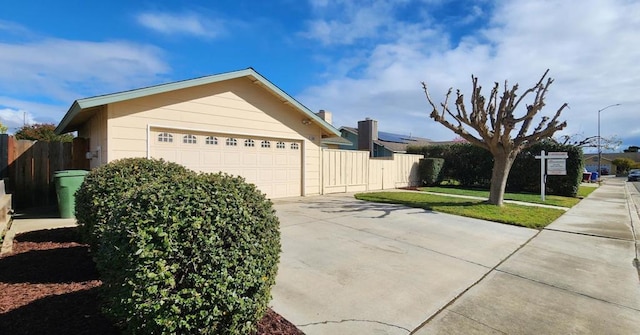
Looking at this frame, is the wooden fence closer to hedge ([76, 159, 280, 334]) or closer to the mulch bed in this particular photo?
the mulch bed

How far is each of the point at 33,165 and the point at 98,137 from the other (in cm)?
211

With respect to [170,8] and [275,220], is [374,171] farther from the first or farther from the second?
[275,220]

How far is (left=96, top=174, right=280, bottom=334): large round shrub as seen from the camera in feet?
6.91

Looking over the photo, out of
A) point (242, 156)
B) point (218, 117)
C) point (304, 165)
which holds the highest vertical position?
point (218, 117)

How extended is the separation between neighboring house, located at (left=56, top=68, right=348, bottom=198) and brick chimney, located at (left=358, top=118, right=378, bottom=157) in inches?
478

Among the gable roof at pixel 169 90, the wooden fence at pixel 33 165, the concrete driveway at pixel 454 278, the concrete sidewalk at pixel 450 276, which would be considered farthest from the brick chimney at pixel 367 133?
the wooden fence at pixel 33 165

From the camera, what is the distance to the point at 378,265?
484 cm

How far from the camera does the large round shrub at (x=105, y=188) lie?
3.79m

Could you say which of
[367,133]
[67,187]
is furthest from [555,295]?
[367,133]

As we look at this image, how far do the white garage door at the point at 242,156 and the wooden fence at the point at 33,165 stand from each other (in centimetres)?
313

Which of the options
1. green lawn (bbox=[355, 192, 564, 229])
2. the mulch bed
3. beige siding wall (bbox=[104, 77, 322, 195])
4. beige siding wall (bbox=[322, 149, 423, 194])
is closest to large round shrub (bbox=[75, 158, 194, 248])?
the mulch bed

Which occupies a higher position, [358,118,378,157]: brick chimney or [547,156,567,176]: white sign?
[358,118,378,157]: brick chimney

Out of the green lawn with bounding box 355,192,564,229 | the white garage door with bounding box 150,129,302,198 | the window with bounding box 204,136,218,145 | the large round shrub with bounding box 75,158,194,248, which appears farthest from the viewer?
the window with bounding box 204,136,218,145

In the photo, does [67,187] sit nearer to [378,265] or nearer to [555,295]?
[378,265]
